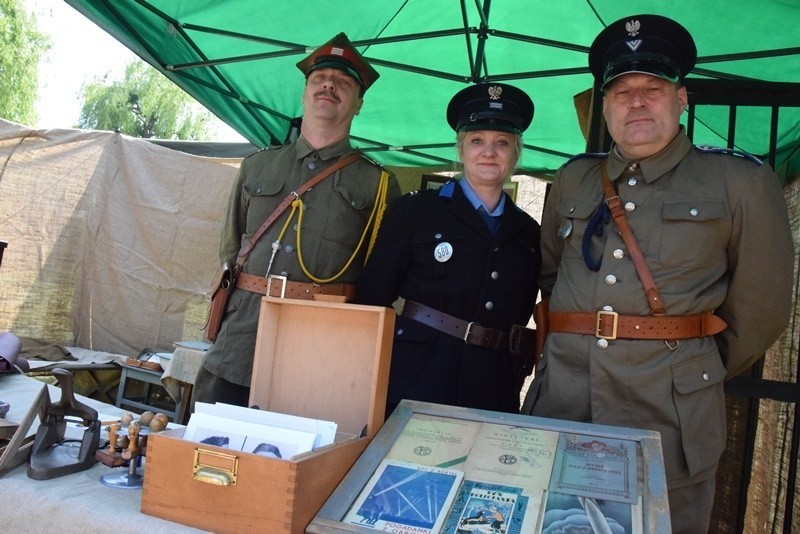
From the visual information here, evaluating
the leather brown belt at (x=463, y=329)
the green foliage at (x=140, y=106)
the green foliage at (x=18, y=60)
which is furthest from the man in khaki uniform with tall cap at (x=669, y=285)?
the green foliage at (x=140, y=106)

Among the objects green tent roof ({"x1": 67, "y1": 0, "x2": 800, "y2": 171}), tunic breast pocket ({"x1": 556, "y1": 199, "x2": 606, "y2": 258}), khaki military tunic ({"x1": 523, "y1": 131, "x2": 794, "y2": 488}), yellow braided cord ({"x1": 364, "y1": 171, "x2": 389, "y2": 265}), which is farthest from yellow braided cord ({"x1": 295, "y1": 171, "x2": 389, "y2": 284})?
green tent roof ({"x1": 67, "y1": 0, "x2": 800, "y2": 171})

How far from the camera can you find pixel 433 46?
176 inches

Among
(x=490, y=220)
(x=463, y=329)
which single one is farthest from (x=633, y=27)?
(x=463, y=329)

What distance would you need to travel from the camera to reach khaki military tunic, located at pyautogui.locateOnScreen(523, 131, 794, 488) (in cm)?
196

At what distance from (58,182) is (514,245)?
5674mm

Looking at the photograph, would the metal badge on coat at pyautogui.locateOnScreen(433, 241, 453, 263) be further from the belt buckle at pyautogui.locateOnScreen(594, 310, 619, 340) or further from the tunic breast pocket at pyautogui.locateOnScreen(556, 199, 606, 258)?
the belt buckle at pyautogui.locateOnScreen(594, 310, 619, 340)

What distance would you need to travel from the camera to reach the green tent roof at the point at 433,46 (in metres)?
3.57

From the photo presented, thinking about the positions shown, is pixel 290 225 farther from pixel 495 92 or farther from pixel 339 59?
pixel 495 92

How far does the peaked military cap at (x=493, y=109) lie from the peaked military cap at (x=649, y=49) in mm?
364

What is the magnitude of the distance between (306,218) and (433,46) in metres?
2.18

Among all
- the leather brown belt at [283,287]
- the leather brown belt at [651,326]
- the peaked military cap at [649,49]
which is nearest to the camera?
the leather brown belt at [651,326]

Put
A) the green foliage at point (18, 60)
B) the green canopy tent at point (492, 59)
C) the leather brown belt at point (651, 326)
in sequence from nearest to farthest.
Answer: the leather brown belt at point (651, 326) → the green canopy tent at point (492, 59) → the green foliage at point (18, 60)

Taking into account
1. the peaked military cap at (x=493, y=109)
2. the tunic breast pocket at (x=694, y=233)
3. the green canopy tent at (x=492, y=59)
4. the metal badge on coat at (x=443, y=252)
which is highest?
the green canopy tent at (x=492, y=59)

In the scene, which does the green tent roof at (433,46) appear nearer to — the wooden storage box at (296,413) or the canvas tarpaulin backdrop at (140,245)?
the canvas tarpaulin backdrop at (140,245)
